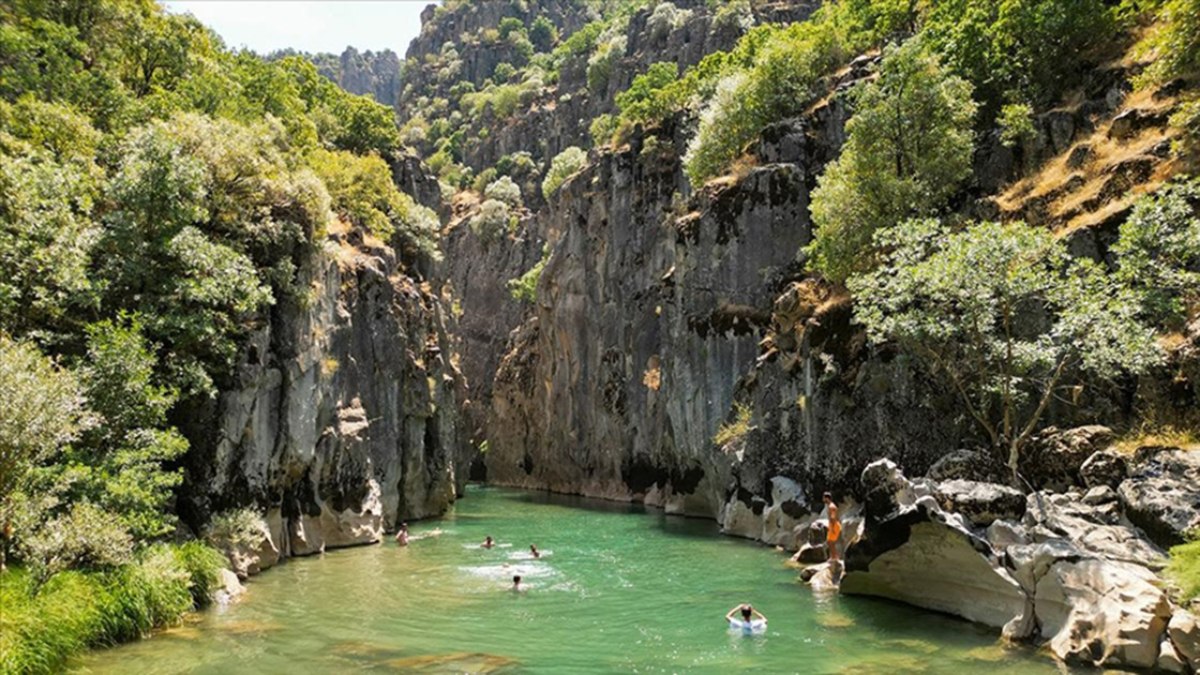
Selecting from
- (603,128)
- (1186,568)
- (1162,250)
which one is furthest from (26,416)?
(603,128)

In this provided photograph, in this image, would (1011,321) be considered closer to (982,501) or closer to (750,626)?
(982,501)

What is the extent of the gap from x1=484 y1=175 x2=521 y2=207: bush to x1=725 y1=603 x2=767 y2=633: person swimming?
7024 cm

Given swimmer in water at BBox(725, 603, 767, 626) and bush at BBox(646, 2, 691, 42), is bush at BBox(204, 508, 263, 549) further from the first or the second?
bush at BBox(646, 2, 691, 42)

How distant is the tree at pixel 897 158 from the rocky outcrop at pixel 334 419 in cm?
1945

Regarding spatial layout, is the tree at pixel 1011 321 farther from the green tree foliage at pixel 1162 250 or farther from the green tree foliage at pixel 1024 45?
the green tree foliage at pixel 1024 45

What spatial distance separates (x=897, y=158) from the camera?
92.4ft

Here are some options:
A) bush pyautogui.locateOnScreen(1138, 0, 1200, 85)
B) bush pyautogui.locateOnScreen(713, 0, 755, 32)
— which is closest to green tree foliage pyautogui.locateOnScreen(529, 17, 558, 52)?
bush pyautogui.locateOnScreen(713, 0, 755, 32)

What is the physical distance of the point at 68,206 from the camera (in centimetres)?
1828

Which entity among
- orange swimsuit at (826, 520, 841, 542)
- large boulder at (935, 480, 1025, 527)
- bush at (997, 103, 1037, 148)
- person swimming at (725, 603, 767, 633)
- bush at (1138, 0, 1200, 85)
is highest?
bush at (997, 103, 1037, 148)

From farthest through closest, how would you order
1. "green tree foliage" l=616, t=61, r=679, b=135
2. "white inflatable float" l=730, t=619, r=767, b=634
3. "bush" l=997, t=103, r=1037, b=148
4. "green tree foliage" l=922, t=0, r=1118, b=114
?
"green tree foliage" l=616, t=61, r=679, b=135, "green tree foliage" l=922, t=0, r=1118, b=114, "bush" l=997, t=103, r=1037, b=148, "white inflatable float" l=730, t=619, r=767, b=634

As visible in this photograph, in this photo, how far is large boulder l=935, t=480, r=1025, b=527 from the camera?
1709 cm

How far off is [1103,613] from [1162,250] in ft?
30.1

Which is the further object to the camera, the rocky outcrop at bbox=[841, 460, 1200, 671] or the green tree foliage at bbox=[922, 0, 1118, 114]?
the green tree foliage at bbox=[922, 0, 1118, 114]

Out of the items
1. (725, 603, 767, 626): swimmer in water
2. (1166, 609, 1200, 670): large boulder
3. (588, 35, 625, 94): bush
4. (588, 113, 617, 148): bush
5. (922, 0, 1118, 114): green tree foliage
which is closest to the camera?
(1166, 609, 1200, 670): large boulder
